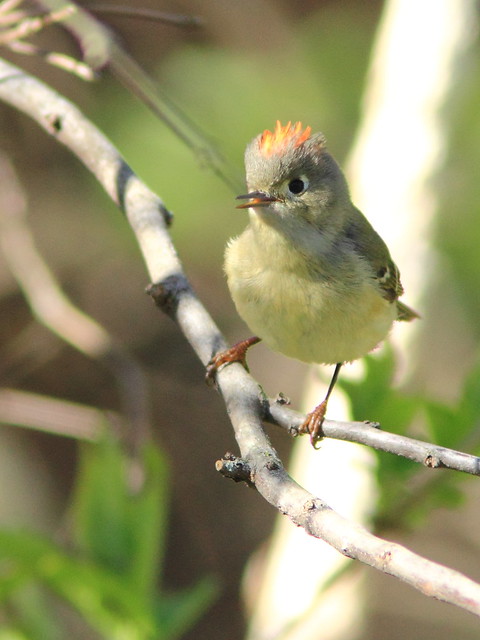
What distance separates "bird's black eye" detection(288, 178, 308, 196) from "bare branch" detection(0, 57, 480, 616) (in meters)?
0.42

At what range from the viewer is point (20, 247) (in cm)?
329

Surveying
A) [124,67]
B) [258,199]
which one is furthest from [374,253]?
[124,67]

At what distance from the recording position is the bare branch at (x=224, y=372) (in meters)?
1.07

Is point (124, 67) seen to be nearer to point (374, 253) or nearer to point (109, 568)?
point (374, 253)

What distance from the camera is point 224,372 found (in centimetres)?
189

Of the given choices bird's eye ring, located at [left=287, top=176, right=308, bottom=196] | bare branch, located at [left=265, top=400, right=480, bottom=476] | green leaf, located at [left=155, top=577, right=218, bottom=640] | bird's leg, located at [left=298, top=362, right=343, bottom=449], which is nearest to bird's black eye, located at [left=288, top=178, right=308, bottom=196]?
bird's eye ring, located at [left=287, top=176, right=308, bottom=196]

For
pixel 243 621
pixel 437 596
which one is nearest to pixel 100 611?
pixel 437 596

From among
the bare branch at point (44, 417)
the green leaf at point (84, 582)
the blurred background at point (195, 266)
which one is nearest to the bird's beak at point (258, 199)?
the green leaf at point (84, 582)

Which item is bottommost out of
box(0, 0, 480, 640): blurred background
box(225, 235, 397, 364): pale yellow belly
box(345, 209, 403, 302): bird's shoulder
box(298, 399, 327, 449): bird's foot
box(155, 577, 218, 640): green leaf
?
box(155, 577, 218, 640): green leaf

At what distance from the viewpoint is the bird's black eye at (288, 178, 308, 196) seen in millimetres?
2396

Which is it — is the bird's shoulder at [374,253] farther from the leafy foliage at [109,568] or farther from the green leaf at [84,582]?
the green leaf at [84,582]

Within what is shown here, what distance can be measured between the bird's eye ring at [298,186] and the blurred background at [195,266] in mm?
1719

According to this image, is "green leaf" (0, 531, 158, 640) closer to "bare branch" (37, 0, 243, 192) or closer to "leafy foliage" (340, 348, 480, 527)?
"leafy foliage" (340, 348, 480, 527)

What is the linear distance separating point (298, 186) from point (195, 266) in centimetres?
301
